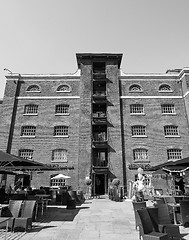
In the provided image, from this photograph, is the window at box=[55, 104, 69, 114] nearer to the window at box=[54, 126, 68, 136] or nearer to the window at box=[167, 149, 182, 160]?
the window at box=[54, 126, 68, 136]

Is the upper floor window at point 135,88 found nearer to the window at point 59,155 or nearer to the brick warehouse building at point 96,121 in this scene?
the brick warehouse building at point 96,121

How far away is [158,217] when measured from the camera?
19.7 ft

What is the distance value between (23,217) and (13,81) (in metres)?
21.4

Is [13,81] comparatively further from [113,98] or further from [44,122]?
[113,98]

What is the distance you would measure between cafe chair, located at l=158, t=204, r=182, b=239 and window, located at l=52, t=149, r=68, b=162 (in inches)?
651

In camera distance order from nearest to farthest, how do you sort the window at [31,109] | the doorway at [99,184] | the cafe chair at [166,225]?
the cafe chair at [166,225] < the doorway at [99,184] < the window at [31,109]

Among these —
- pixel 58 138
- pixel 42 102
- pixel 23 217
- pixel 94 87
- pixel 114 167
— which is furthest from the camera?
pixel 94 87

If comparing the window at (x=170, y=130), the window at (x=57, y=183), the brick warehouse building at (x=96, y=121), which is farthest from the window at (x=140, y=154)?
the window at (x=57, y=183)

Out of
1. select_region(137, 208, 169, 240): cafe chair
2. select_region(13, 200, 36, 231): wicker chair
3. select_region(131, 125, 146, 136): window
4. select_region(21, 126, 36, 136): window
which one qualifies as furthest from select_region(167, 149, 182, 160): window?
select_region(13, 200, 36, 231): wicker chair

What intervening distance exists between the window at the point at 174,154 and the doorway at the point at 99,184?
7997mm

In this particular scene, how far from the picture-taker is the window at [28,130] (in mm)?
22969

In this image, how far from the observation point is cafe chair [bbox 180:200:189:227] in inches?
281

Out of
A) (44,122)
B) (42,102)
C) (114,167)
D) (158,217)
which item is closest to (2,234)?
(158,217)

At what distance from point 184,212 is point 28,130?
19647 millimetres
